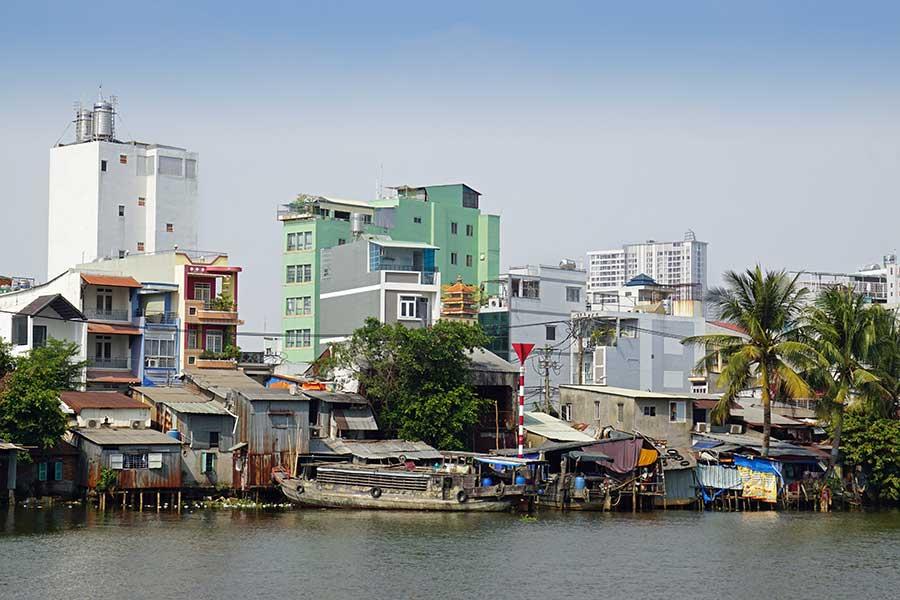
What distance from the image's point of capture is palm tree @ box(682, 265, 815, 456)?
53.9m

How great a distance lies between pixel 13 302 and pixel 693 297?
44.0 meters

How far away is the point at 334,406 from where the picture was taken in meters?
56.2

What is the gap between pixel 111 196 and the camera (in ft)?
238

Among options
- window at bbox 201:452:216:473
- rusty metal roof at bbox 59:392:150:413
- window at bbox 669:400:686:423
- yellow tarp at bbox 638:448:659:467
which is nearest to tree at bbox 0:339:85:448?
rusty metal roof at bbox 59:392:150:413

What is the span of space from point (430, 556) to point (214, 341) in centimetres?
2538

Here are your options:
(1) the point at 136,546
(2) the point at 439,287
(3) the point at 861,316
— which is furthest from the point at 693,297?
(1) the point at 136,546

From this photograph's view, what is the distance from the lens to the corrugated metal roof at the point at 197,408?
5150 centimetres

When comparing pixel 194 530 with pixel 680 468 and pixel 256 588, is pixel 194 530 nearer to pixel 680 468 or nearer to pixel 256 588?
pixel 256 588

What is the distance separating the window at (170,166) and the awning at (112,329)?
1650 cm

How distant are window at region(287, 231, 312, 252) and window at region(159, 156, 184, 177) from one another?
7.26 m

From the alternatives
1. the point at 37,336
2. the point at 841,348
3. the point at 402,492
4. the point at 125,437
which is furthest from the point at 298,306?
the point at 841,348

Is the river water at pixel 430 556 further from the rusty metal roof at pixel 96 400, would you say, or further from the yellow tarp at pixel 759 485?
the rusty metal roof at pixel 96 400

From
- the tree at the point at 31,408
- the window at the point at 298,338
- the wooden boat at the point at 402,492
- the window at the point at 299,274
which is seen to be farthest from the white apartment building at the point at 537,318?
the tree at the point at 31,408

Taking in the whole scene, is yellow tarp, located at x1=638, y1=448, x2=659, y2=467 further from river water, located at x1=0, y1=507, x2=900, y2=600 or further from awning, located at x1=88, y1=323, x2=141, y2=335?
awning, located at x1=88, y1=323, x2=141, y2=335
